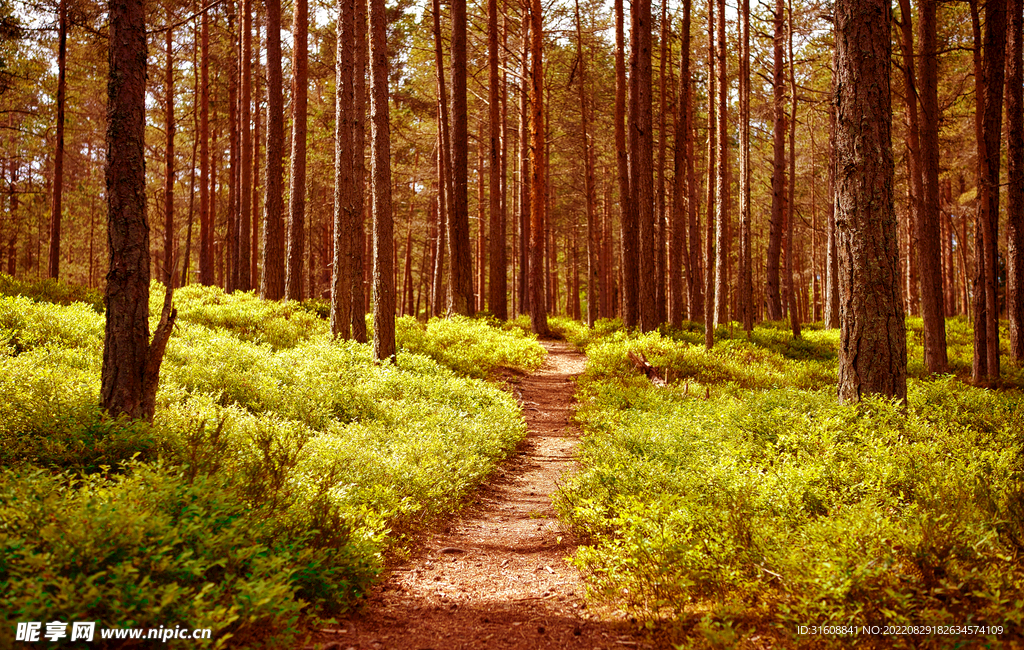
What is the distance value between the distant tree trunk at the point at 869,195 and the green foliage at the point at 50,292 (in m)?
14.6

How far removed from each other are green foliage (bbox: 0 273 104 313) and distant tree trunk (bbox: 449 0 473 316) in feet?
30.6

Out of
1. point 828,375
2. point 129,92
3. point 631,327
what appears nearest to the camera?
point 129,92

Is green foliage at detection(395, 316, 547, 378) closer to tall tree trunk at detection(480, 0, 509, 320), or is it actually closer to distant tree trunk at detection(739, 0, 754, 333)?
tall tree trunk at detection(480, 0, 509, 320)

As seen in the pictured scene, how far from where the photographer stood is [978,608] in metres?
3.27

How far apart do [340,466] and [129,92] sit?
4.21m

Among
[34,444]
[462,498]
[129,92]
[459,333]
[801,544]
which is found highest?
[129,92]

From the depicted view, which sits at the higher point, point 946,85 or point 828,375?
point 946,85

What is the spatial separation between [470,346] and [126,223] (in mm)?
9532

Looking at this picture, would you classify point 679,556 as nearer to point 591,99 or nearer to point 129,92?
point 129,92

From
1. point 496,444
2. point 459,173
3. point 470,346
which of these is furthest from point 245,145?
point 496,444

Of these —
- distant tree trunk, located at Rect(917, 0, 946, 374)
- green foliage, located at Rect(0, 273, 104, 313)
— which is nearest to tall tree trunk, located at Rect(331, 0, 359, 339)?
green foliage, located at Rect(0, 273, 104, 313)

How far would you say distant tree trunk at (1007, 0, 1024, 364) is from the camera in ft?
43.2

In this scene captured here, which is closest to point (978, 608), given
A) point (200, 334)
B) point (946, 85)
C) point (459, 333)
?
point (200, 334)

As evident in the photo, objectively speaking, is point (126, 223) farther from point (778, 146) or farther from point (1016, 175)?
point (778, 146)
